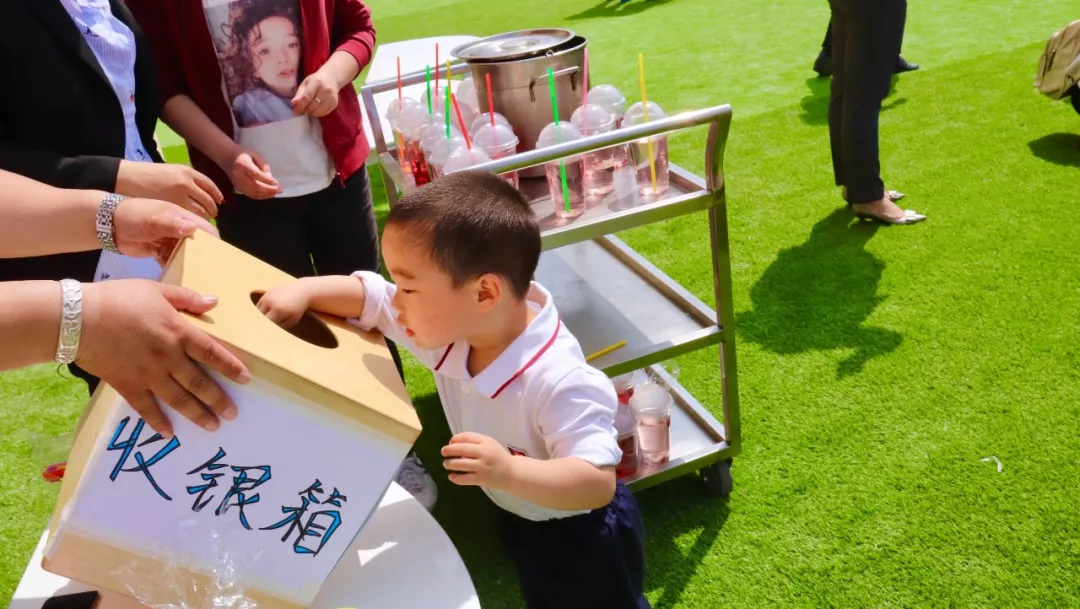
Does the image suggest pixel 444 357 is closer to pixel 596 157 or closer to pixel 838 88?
pixel 596 157

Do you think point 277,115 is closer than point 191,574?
No

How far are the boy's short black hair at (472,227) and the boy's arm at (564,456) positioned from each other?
0.56ft

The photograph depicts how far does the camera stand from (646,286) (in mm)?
2205

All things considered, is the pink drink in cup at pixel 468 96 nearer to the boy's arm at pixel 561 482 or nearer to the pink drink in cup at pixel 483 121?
the pink drink in cup at pixel 483 121

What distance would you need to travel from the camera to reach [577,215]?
1.69 m

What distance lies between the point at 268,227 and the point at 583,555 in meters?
1.08

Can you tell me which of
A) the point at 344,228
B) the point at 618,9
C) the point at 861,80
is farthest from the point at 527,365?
the point at 618,9

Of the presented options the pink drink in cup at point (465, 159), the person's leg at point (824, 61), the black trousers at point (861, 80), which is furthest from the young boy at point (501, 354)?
the person's leg at point (824, 61)

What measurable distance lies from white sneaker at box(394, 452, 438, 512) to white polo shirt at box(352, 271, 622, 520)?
81 centimetres

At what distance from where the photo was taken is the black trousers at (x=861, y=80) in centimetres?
288

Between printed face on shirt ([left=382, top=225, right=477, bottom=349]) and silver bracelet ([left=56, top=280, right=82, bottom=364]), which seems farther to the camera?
printed face on shirt ([left=382, top=225, right=477, bottom=349])

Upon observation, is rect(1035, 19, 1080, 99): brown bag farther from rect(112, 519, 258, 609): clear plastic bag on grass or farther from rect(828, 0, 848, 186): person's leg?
rect(112, 519, 258, 609): clear plastic bag on grass

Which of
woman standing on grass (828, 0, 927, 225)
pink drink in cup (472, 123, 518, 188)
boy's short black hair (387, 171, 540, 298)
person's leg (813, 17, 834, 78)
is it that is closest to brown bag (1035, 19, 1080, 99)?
woman standing on grass (828, 0, 927, 225)

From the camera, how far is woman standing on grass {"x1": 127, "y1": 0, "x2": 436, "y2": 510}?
1675mm
